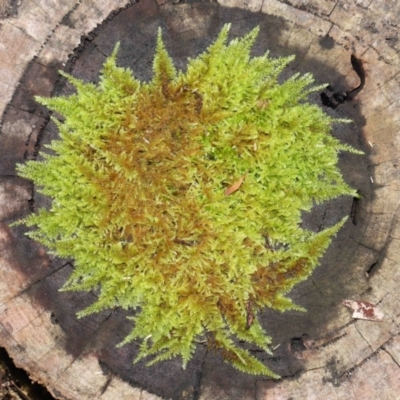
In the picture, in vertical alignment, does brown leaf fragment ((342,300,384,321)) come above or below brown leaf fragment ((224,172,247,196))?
A: below

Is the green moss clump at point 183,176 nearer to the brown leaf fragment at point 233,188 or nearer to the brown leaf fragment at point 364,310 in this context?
the brown leaf fragment at point 233,188

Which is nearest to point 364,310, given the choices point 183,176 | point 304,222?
point 304,222

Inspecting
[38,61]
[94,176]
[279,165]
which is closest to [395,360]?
[279,165]

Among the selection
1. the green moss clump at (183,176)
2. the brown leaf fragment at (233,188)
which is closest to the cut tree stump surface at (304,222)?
the green moss clump at (183,176)

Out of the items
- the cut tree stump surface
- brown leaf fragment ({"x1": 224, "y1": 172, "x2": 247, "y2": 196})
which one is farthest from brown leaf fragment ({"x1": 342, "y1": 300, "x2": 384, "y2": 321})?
brown leaf fragment ({"x1": 224, "y1": 172, "x2": 247, "y2": 196})

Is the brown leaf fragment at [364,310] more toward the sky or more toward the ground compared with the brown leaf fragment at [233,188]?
more toward the ground

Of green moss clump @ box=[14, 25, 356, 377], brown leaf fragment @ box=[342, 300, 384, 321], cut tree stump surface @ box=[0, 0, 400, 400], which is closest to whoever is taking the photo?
green moss clump @ box=[14, 25, 356, 377]

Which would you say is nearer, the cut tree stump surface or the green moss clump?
the green moss clump

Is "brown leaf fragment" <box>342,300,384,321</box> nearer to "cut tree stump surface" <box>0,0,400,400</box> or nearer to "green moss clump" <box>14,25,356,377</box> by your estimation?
"cut tree stump surface" <box>0,0,400,400</box>
